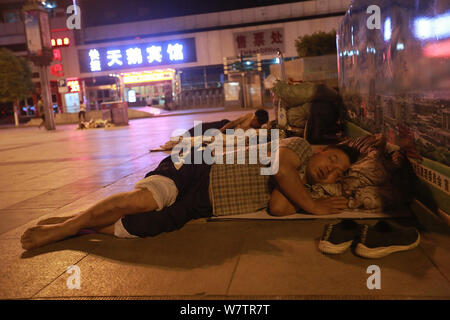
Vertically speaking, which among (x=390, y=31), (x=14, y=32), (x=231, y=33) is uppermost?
(x=14, y=32)

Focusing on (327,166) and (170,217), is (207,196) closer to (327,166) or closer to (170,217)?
(170,217)

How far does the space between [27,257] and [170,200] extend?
1019mm

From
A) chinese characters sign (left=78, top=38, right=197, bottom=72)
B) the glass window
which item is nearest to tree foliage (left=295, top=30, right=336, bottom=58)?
chinese characters sign (left=78, top=38, right=197, bottom=72)

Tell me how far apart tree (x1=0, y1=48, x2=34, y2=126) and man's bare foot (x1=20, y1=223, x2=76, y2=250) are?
1175 inches

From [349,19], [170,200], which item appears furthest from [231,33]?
[170,200]

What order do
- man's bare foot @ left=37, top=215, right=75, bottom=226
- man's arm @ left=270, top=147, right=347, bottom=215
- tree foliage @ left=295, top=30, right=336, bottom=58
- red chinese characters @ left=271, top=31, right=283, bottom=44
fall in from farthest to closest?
red chinese characters @ left=271, top=31, right=283, bottom=44 → tree foliage @ left=295, top=30, right=336, bottom=58 → man's bare foot @ left=37, top=215, right=75, bottom=226 → man's arm @ left=270, top=147, right=347, bottom=215

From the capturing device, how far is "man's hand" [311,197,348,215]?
3.13 metres

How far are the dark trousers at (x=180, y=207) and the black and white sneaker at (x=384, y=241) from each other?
1245 mm

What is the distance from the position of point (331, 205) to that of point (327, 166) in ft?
0.96

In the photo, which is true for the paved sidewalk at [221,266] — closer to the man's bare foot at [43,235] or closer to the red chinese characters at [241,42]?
the man's bare foot at [43,235]

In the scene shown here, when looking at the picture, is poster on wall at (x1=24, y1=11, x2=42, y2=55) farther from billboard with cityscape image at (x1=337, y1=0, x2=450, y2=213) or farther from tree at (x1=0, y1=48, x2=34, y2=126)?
billboard with cityscape image at (x1=337, y1=0, x2=450, y2=213)

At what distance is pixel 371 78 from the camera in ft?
15.6

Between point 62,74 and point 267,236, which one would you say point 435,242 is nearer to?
point 267,236

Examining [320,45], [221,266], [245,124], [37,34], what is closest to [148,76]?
[37,34]
